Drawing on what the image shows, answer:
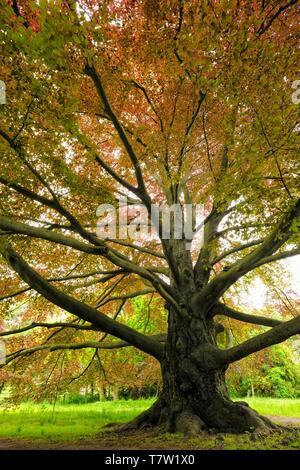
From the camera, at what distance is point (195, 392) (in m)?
6.06

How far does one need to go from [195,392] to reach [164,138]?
4.10 meters

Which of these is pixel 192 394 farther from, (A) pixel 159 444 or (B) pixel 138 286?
(B) pixel 138 286

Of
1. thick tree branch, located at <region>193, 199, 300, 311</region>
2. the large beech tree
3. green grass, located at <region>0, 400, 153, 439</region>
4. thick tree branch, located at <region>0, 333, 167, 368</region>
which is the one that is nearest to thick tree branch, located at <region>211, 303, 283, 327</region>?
the large beech tree

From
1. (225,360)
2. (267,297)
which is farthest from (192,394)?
(267,297)

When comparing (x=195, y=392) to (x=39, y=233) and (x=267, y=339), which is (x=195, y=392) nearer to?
(x=267, y=339)

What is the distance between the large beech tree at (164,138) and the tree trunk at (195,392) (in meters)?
0.02

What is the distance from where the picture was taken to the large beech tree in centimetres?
353

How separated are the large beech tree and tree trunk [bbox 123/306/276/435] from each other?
20 millimetres

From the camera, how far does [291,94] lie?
3.79m

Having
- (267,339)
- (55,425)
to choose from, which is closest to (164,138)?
(267,339)

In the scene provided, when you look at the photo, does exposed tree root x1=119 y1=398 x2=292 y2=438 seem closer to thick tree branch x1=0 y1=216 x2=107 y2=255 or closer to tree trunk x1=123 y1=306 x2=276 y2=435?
tree trunk x1=123 y1=306 x2=276 y2=435

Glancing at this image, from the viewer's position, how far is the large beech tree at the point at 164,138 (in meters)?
3.53

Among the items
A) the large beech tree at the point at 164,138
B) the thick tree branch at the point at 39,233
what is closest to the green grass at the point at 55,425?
the large beech tree at the point at 164,138

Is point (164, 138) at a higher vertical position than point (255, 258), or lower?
higher
